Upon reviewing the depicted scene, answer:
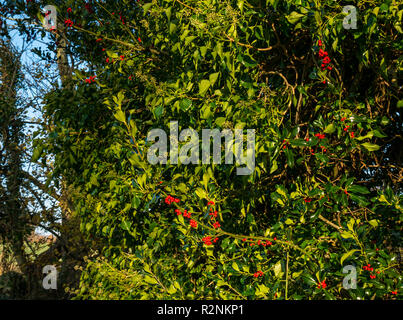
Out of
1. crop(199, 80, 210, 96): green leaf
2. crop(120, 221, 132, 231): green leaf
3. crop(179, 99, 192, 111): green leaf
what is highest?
crop(199, 80, 210, 96): green leaf

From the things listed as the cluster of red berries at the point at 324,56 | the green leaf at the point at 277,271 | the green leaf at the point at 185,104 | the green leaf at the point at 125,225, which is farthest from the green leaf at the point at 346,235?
the green leaf at the point at 125,225

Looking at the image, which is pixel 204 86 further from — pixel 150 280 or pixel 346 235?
pixel 150 280

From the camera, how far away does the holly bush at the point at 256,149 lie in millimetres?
1982

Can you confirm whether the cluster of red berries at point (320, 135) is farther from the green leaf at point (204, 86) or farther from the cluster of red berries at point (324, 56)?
the green leaf at point (204, 86)

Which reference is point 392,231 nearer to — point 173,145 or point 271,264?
point 271,264

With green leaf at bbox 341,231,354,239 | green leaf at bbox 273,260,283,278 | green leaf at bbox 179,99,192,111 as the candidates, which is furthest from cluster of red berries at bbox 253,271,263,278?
green leaf at bbox 179,99,192,111

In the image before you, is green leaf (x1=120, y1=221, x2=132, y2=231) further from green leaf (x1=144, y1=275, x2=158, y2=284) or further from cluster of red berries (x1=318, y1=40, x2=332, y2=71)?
cluster of red berries (x1=318, y1=40, x2=332, y2=71)

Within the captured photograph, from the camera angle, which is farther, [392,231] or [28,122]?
[28,122]

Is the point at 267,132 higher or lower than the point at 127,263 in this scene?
higher

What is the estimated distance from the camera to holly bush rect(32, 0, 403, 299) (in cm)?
198

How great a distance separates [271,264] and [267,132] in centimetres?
87

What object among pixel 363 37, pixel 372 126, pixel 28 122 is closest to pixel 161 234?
pixel 372 126

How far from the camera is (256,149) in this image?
1939mm

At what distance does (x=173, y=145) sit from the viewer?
2.43 metres
